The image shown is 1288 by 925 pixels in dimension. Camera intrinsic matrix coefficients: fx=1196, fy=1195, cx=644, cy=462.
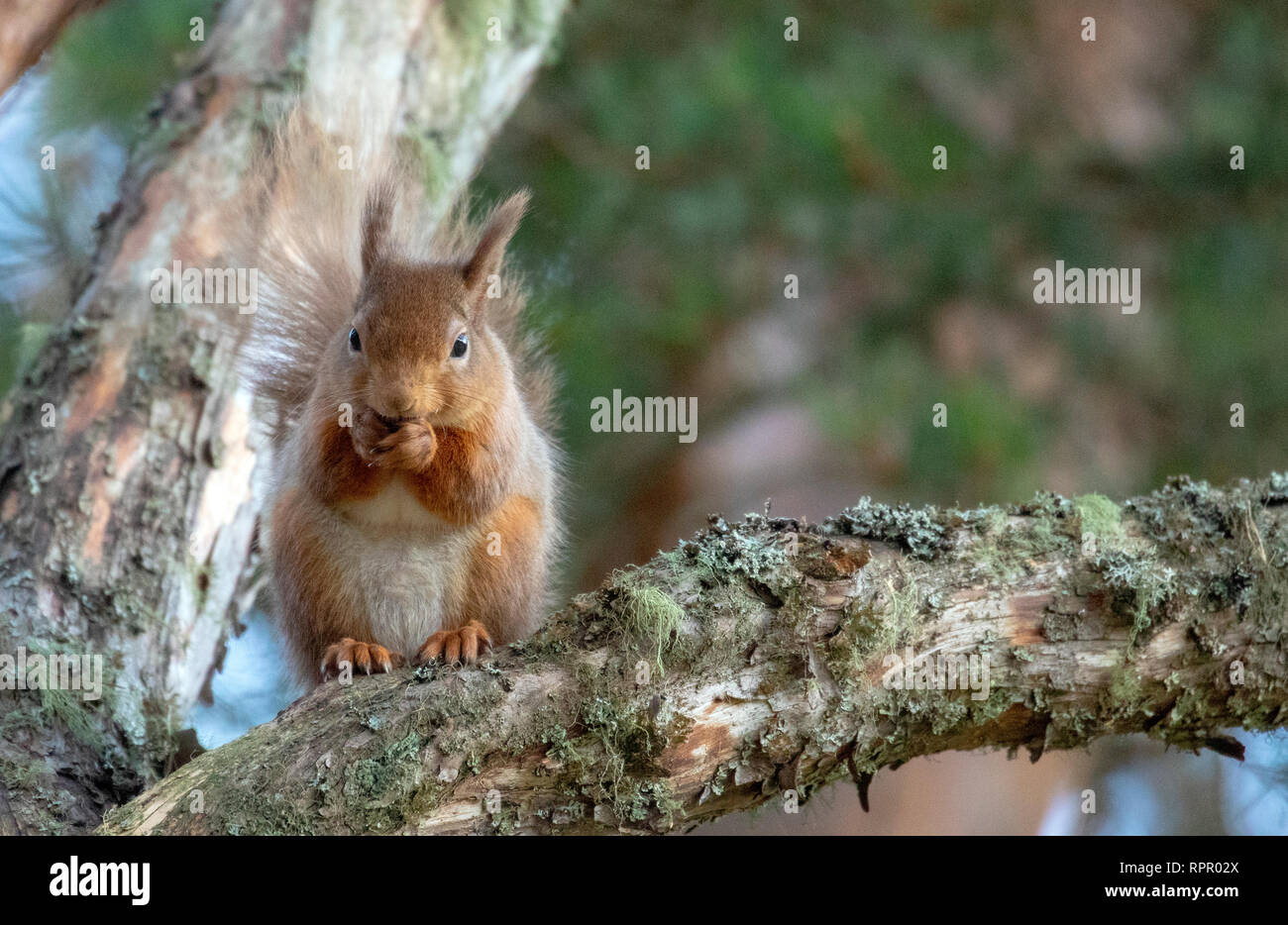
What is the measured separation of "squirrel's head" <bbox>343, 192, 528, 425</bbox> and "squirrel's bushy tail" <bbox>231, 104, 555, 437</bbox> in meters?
0.18

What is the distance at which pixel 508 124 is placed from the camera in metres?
5.23

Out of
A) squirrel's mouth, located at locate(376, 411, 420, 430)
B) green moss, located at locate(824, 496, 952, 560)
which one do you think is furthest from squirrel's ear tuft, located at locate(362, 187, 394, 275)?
green moss, located at locate(824, 496, 952, 560)

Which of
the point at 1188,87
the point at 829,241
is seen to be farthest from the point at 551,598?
the point at 1188,87

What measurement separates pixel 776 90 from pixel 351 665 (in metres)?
3.41

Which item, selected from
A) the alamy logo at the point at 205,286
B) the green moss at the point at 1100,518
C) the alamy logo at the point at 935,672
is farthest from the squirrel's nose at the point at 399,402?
the green moss at the point at 1100,518

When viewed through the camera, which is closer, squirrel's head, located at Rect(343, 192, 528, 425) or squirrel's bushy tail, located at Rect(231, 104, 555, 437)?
squirrel's head, located at Rect(343, 192, 528, 425)

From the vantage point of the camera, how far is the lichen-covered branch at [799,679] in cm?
196

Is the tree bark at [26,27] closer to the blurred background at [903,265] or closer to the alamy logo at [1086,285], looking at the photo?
the blurred background at [903,265]

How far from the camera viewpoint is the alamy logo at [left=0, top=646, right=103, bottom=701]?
2.46 m

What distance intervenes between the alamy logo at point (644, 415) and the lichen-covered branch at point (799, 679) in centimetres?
223

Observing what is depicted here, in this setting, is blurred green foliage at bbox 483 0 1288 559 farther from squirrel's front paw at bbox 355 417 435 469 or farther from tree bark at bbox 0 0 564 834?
squirrel's front paw at bbox 355 417 435 469

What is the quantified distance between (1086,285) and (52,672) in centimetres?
417
